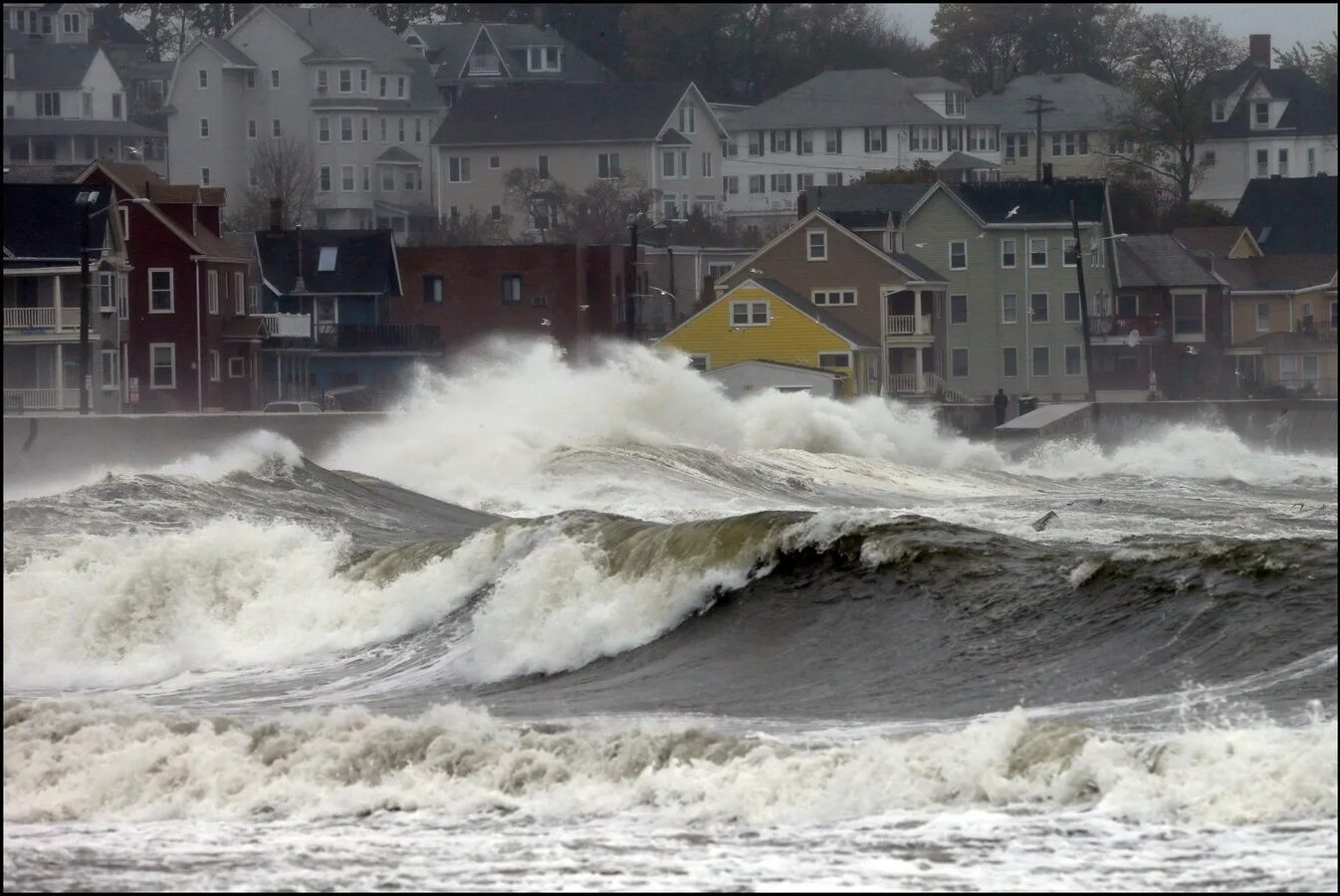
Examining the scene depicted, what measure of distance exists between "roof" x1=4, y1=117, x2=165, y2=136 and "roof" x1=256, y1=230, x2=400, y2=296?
31119mm

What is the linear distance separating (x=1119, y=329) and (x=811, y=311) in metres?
11.4

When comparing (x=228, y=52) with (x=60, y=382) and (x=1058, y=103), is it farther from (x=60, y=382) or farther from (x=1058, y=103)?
(x=60, y=382)

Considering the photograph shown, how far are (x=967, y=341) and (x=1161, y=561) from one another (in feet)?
184

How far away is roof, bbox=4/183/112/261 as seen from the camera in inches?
2088

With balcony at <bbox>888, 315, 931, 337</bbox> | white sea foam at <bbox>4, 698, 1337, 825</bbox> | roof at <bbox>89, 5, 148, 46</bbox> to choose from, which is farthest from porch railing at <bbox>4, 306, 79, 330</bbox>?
roof at <bbox>89, 5, 148, 46</bbox>

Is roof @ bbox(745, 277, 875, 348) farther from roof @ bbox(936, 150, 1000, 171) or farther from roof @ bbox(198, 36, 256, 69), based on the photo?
roof @ bbox(198, 36, 256, 69)

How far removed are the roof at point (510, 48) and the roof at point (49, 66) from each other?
58.5 feet

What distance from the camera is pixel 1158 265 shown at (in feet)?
243

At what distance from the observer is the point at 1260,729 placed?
12.5m

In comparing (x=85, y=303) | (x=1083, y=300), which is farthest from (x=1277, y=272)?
(x=85, y=303)

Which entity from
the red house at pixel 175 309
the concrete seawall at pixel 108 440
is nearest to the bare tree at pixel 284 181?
the red house at pixel 175 309

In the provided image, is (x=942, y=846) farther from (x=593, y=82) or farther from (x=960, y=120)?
(x=593, y=82)

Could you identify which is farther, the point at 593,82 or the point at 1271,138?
the point at 593,82

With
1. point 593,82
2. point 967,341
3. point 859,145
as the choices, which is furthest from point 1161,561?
point 593,82
